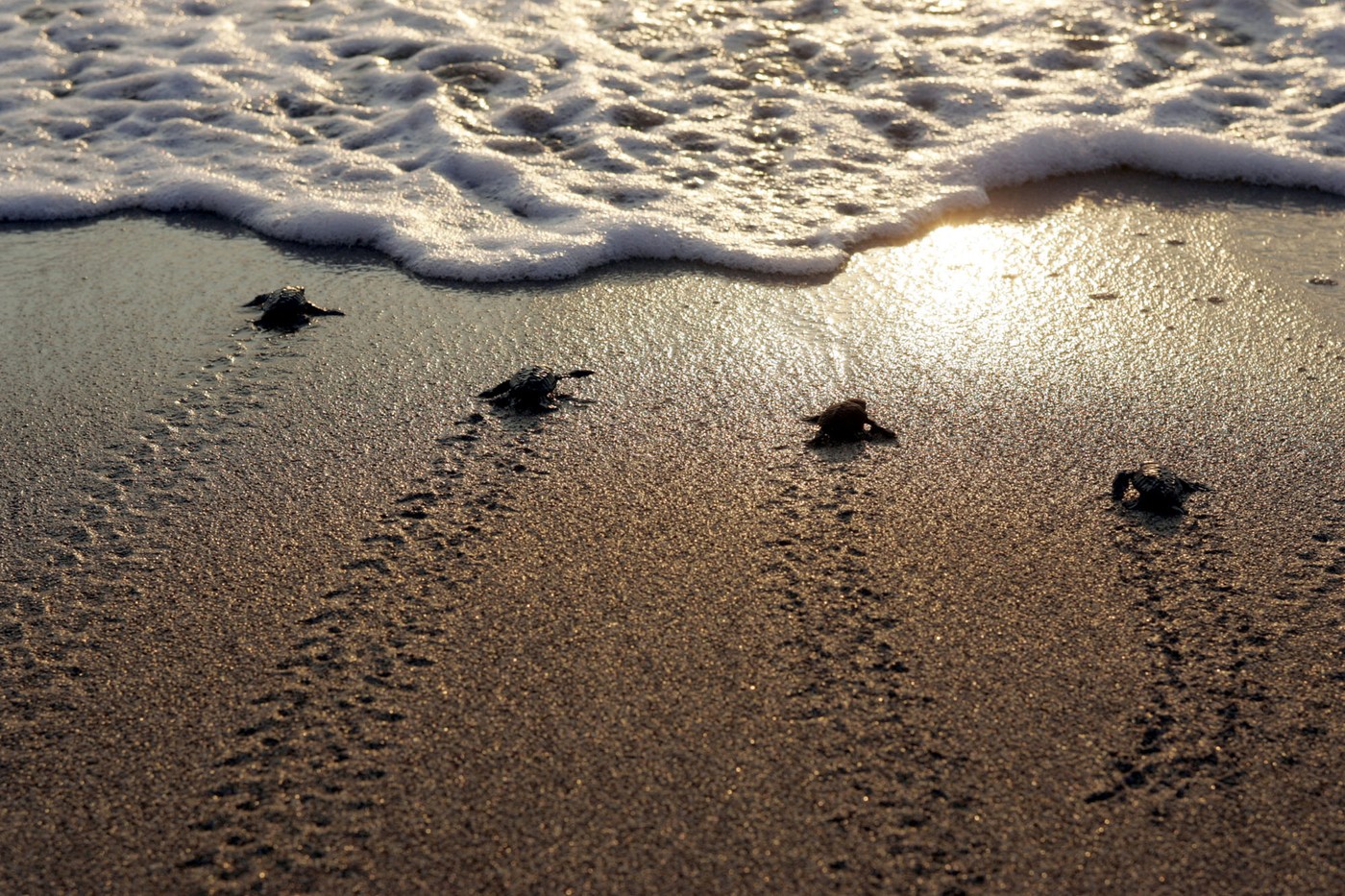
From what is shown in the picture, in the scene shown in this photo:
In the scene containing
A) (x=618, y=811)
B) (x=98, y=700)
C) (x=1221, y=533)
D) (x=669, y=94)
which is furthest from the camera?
(x=669, y=94)

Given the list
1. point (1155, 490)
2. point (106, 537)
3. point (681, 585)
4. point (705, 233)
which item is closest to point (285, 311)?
point (106, 537)

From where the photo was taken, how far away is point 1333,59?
514cm

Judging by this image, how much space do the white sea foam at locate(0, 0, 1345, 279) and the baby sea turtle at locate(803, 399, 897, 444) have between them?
960 millimetres

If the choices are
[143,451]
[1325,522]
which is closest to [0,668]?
[143,451]

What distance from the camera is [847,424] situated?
2748 mm

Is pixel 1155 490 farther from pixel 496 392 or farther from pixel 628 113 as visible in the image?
pixel 628 113

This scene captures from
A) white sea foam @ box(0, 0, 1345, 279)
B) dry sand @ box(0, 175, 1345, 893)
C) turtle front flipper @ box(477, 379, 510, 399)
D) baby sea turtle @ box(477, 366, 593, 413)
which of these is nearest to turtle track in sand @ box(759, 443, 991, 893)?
dry sand @ box(0, 175, 1345, 893)

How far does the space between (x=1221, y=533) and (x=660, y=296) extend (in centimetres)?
172

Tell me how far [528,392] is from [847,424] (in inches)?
31.5

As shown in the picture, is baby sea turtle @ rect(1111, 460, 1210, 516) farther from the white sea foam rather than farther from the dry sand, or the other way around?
the white sea foam

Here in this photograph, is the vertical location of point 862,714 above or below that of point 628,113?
below

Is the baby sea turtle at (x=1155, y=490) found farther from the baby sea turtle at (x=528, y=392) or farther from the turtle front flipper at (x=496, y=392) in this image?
the turtle front flipper at (x=496, y=392)

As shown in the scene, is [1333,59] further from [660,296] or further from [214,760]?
[214,760]

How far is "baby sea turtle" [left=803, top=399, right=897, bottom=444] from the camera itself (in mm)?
2744
